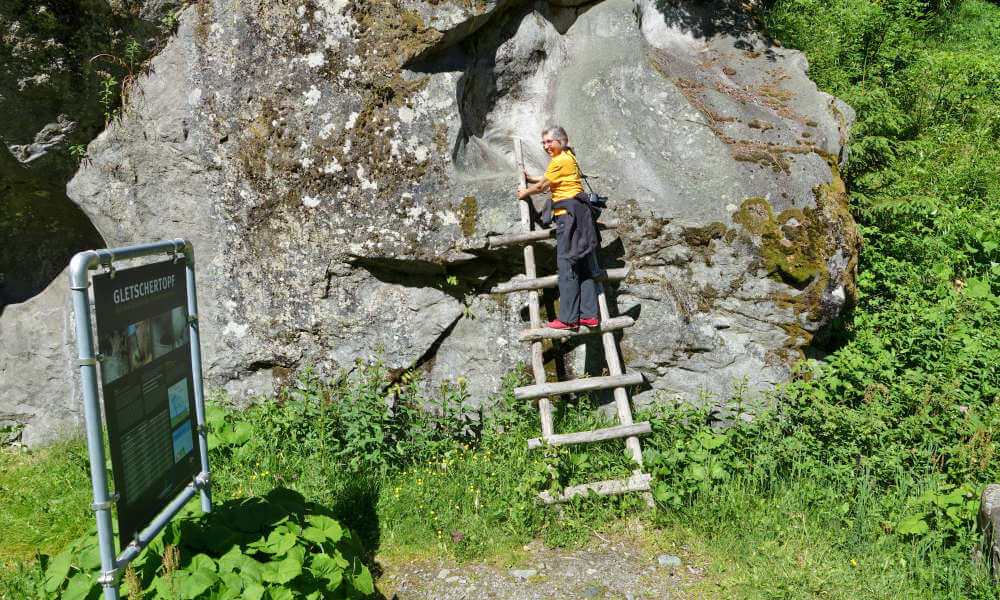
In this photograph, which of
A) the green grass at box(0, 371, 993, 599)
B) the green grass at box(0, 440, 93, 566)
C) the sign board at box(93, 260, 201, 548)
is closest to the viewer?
the sign board at box(93, 260, 201, 548)

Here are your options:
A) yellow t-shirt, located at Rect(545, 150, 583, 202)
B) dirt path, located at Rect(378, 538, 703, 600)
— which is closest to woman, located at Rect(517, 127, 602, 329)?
yellow t-shirt, located at Rect(545, 150, 583, 202)

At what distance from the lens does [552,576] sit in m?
4.08

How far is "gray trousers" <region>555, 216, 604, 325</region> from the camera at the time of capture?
517cm

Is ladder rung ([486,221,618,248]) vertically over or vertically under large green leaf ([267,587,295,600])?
over

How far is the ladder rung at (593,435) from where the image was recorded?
4797 mm

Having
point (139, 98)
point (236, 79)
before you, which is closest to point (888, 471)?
point (236, 79)

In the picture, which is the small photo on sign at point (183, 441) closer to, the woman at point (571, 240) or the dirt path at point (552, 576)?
the dirt path at point (552, 576)

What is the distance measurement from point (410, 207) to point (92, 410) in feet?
11.1

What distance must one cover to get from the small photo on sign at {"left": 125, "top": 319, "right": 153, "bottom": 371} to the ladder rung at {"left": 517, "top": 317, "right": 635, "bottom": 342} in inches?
116

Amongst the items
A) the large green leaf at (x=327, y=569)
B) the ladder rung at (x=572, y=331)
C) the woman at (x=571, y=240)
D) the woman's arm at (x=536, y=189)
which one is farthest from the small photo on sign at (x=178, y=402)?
→ the woman's arm at (x=536, y=189)

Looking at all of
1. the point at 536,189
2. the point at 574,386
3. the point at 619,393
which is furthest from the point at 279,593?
the point at 536,189

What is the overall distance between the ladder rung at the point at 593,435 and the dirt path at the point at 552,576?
78 cm

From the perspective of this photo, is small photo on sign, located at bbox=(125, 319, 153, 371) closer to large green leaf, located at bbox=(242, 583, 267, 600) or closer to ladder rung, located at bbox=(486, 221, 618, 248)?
large green leaf, located at bbox=(242, 583, 267, 600)

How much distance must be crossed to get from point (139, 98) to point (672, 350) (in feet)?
17.6
